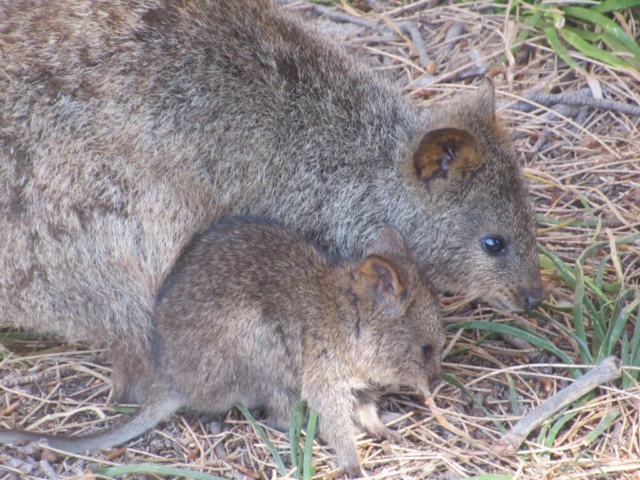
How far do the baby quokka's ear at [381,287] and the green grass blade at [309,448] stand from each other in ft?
2.04

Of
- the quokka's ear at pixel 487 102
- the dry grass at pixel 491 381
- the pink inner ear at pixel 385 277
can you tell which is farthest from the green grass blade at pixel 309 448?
the quokka's ear at pixel 487 102

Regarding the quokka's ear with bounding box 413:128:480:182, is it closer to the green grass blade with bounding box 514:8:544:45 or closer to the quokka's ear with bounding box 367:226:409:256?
the quokka's ear with bounding box 367:226:409:256

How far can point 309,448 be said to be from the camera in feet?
13.5

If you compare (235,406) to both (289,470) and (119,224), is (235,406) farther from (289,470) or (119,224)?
(119,224)

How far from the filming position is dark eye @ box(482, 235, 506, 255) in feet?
15.6

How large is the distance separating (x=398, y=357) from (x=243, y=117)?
154 cm

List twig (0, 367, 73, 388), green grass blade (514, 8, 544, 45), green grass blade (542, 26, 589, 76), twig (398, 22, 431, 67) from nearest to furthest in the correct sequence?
twig (0, 367, 73, 388), green grass blade (542, 26, 589, 76), green grass blade (514, 8, 544, 45), twig (398, 22, 431, 67)

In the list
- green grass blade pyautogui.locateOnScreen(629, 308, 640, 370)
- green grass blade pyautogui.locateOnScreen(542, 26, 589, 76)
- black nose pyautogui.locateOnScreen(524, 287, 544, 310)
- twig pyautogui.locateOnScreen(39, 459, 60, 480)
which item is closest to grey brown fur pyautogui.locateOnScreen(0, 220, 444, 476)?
twig pyautogui.locateOnScreen(39, 459, 60, 480)

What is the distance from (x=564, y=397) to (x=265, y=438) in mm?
1531

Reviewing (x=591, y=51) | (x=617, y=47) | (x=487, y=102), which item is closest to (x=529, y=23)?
(x=591, y=51)

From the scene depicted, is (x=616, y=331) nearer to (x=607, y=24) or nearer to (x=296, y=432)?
(x=296, y=432)

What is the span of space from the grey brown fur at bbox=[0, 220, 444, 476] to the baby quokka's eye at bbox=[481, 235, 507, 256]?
554 millimetres

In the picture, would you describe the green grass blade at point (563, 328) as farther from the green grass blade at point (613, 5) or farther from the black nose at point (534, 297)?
the green grass blade at point (613, 5)

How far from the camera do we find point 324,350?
172 inches
